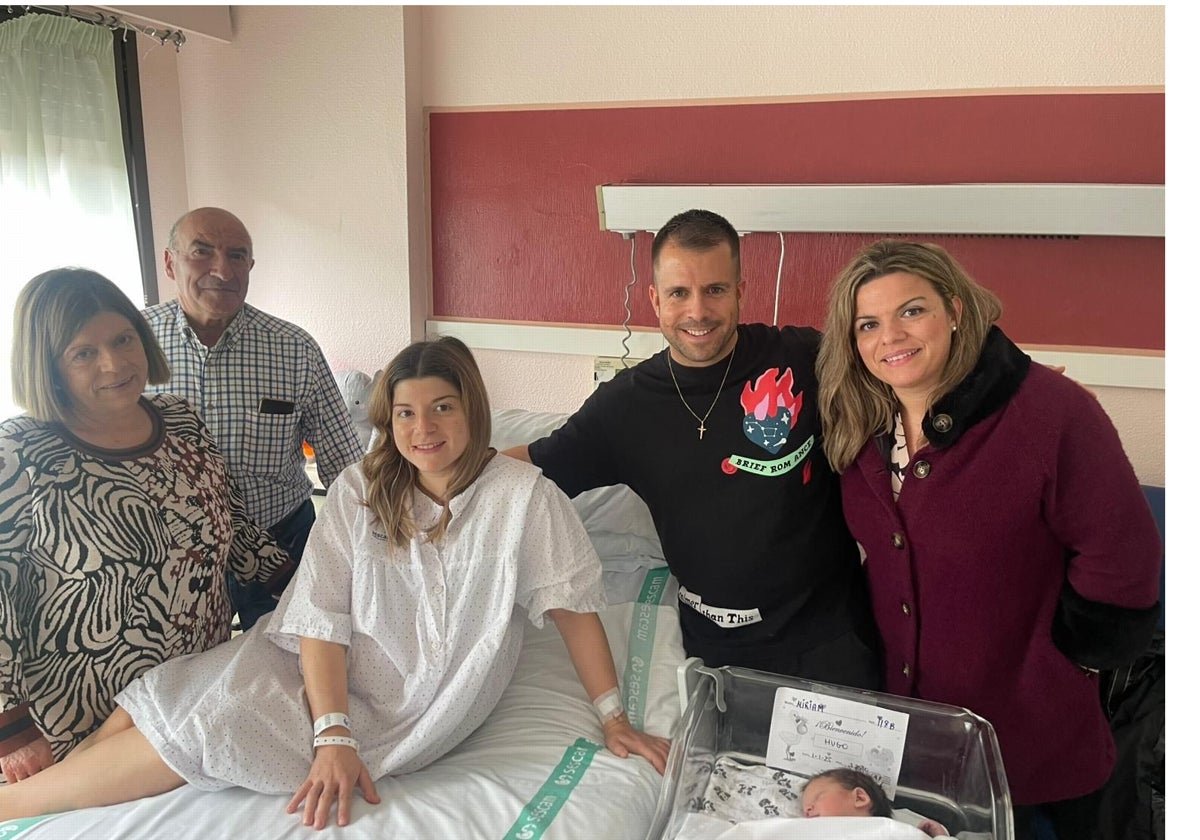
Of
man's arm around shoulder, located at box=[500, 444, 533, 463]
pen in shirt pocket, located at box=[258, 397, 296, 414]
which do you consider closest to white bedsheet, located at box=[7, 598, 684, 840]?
man's arm around shoulder, located at box=[500, 444, 533, 463]

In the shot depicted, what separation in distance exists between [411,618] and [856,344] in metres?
0.99

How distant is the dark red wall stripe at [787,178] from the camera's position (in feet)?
7.02

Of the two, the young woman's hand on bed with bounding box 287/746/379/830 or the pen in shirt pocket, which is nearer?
the young woman's hand on bed with bounding box 287/746/379/830

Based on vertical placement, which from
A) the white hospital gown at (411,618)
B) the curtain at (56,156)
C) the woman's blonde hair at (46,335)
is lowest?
the white hospital gown at (411,618)

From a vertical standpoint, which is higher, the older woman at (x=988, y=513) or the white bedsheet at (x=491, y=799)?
the older woman at (x=988, y=513)

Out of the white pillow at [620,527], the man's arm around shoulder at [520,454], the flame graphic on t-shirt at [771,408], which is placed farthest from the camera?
the white pillow at [620,527]

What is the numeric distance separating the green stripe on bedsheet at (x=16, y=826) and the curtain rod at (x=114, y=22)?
2.52 metres

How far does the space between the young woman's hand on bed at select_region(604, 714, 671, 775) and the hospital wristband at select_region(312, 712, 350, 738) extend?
486 millimetres

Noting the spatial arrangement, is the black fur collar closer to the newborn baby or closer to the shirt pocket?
the newborn baby

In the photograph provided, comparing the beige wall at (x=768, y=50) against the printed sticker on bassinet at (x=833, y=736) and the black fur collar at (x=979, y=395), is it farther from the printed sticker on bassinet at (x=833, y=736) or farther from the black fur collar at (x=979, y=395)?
the printed sticker on bassinet at (x=833, y=736)

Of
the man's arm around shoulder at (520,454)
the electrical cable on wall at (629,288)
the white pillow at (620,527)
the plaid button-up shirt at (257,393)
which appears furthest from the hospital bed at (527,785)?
the electrical cable on wall at (629,288)

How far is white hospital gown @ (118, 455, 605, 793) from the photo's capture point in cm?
147

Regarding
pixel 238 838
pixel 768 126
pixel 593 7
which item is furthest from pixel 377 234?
pixel 238 838

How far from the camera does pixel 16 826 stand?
1.30 metres
